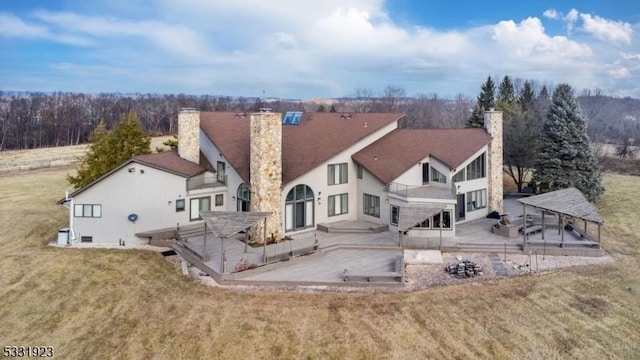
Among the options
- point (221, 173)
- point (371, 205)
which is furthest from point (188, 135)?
point (371, 205)

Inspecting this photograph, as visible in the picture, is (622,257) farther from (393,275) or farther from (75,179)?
(75,179)

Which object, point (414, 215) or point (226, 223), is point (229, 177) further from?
point (414, 215)

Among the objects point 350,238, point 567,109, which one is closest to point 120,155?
point 350,238

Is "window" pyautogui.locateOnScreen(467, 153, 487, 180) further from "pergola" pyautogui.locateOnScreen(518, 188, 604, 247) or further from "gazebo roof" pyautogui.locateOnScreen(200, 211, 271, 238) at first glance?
"gazebo roof" pyautogui.locateOnScreen(200, 211, 271, 238)

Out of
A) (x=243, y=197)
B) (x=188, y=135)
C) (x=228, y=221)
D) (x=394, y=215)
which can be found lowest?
(x=394, y=215)

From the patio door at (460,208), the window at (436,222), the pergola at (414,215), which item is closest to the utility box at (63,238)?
the pergola at (414,215)

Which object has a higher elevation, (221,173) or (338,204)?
(221,173)
